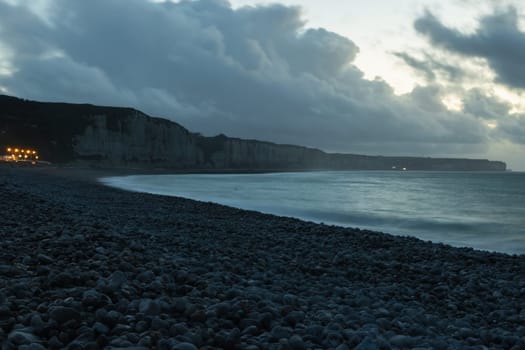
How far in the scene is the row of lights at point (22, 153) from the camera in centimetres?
9451

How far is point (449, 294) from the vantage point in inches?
254

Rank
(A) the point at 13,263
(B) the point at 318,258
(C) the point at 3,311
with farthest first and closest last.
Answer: (B) the point at 318,258 < (A) the point at 13,263 < (C) the point at 3,311

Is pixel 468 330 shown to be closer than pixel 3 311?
No

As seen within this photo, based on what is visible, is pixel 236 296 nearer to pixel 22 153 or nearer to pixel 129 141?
pixel 129 141

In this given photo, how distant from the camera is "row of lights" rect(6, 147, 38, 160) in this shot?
94.5m

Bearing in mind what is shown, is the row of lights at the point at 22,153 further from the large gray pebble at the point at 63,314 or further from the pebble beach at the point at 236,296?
the large gray pebble at the point at 63,314

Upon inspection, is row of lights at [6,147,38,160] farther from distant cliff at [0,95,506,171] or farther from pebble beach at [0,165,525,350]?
pebble beach at [0,165,525,350]

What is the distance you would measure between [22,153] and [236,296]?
348 feet

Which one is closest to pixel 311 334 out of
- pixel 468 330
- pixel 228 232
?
pixel 468 330

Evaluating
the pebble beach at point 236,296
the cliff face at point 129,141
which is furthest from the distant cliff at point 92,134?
the pebble beach at point 236,296

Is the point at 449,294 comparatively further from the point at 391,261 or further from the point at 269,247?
the point at 269,247

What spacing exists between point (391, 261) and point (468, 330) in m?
4.44

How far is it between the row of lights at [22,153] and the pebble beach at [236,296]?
9843 cm

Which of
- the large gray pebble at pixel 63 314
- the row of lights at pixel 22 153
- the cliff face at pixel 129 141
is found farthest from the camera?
the cliff face at pixel 129 141
